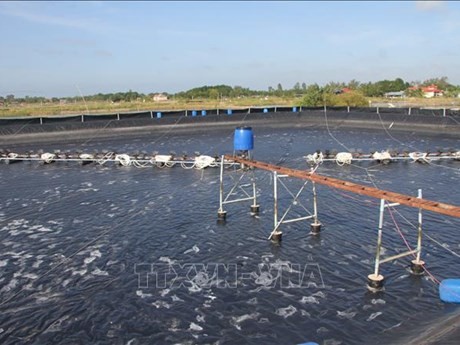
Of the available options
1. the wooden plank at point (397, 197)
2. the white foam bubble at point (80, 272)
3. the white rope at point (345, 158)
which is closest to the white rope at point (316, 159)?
the white rope at point (345, 158)

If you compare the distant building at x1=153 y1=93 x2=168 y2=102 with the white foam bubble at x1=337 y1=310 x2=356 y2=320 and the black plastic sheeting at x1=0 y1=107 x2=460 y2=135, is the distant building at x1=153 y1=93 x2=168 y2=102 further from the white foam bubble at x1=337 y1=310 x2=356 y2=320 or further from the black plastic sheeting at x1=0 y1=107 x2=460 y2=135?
the white foam bubble at x1=337 y1=310 x2=356 y2=320

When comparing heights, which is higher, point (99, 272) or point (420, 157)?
point (420, 157)

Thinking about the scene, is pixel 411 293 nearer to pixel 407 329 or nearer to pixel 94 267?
pixel 407 329

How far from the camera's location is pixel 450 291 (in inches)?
465

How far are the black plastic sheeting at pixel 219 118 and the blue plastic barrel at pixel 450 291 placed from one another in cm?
4164

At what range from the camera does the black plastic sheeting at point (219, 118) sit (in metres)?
49.1

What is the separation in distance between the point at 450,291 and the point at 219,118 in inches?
1927

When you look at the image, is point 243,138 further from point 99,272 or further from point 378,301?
point 378,301

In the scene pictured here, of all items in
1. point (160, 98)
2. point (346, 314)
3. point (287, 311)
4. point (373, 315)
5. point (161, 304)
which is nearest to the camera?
point (373, 315)

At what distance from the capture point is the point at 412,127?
2012 inches

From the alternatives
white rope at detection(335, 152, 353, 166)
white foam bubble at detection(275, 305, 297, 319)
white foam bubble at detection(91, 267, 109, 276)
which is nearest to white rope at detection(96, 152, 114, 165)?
white rope at detection(335, 152, 353, 166)

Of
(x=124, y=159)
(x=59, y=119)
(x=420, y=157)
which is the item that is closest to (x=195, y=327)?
(x=124, y=159)

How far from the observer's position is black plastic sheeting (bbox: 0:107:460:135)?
161ft

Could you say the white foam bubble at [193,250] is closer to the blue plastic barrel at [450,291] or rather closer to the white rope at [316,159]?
the blue plastic barrel at [450,291]
